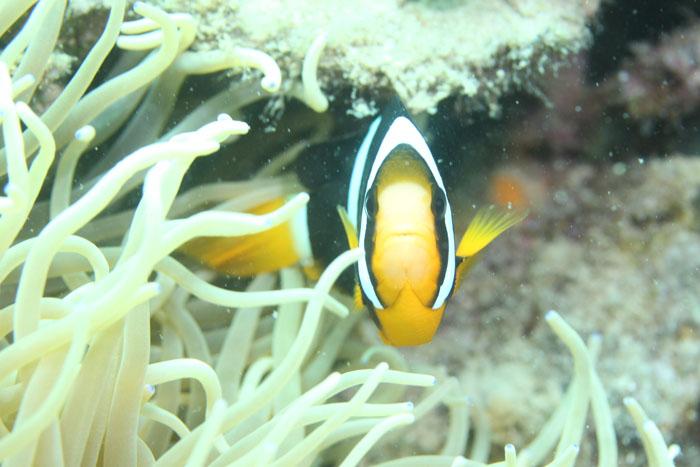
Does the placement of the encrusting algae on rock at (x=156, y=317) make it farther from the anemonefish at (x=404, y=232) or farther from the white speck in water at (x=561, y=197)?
the white speck in water at (x=561, y=197)

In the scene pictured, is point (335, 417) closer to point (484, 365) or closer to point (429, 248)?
point (429, 248)

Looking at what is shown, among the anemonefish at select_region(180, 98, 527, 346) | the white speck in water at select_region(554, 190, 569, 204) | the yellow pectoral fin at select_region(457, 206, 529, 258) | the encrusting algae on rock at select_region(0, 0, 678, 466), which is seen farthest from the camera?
the white speck in water at select_region(554, 190, 569, 204)

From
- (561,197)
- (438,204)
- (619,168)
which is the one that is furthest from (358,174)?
(619,168)

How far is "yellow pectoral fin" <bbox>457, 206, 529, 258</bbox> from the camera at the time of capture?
106cm

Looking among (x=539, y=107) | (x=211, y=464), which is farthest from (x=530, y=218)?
(x=211, y=464)

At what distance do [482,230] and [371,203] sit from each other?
9.8 inches

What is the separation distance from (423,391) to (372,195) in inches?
25.2

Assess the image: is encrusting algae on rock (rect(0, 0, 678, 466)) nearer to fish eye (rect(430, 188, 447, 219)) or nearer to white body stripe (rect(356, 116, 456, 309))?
white body stripe (rect(356, 116, 456, 309))

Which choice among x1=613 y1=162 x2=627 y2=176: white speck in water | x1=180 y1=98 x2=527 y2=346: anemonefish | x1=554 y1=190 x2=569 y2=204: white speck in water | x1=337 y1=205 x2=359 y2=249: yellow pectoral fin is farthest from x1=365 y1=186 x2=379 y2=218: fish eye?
x1=613 y1=162 x2=627 y2=176: white speck in water

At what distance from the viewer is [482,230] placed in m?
1.07

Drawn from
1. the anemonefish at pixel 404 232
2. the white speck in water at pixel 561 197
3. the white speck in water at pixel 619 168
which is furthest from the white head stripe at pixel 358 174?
the white speck in water at pixel 619 168

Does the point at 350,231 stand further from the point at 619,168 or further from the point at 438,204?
the point at 619,168

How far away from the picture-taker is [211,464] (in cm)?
77

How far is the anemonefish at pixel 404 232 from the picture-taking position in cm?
91
